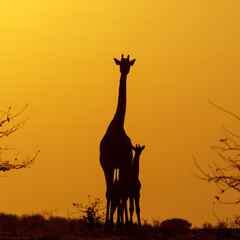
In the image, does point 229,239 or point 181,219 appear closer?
point 229,239

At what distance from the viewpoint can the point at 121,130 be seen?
2411 cm

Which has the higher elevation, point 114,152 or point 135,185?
point 114,152

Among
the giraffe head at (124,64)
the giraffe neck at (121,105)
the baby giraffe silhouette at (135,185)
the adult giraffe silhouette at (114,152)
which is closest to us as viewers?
the baby giraffe silhouette at (135,185)

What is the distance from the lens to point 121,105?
81.1 ft

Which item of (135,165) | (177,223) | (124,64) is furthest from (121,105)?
(177,223)

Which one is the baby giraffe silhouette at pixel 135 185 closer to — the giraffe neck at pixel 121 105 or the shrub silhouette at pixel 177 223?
the giraffe neck at pixel 121 105

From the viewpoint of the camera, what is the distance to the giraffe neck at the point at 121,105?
2429 centimetres

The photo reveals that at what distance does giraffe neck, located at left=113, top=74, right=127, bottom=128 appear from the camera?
24.3 meters

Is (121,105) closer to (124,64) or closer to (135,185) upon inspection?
(124,64)

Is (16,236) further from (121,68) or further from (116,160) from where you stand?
(121,68)

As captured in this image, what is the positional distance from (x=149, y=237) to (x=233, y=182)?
26.4ft

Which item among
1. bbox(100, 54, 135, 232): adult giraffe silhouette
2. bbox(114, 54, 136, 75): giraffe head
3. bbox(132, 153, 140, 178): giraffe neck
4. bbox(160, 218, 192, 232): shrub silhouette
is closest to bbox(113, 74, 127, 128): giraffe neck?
bbox(100, 54, 135, 232): adult giraffe silhouette

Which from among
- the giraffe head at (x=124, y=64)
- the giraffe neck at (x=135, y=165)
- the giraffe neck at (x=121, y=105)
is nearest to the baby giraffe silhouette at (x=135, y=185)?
the giraffe neck at (x=135, y=165)

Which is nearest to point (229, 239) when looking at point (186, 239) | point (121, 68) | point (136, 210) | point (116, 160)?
point (186, 239)
